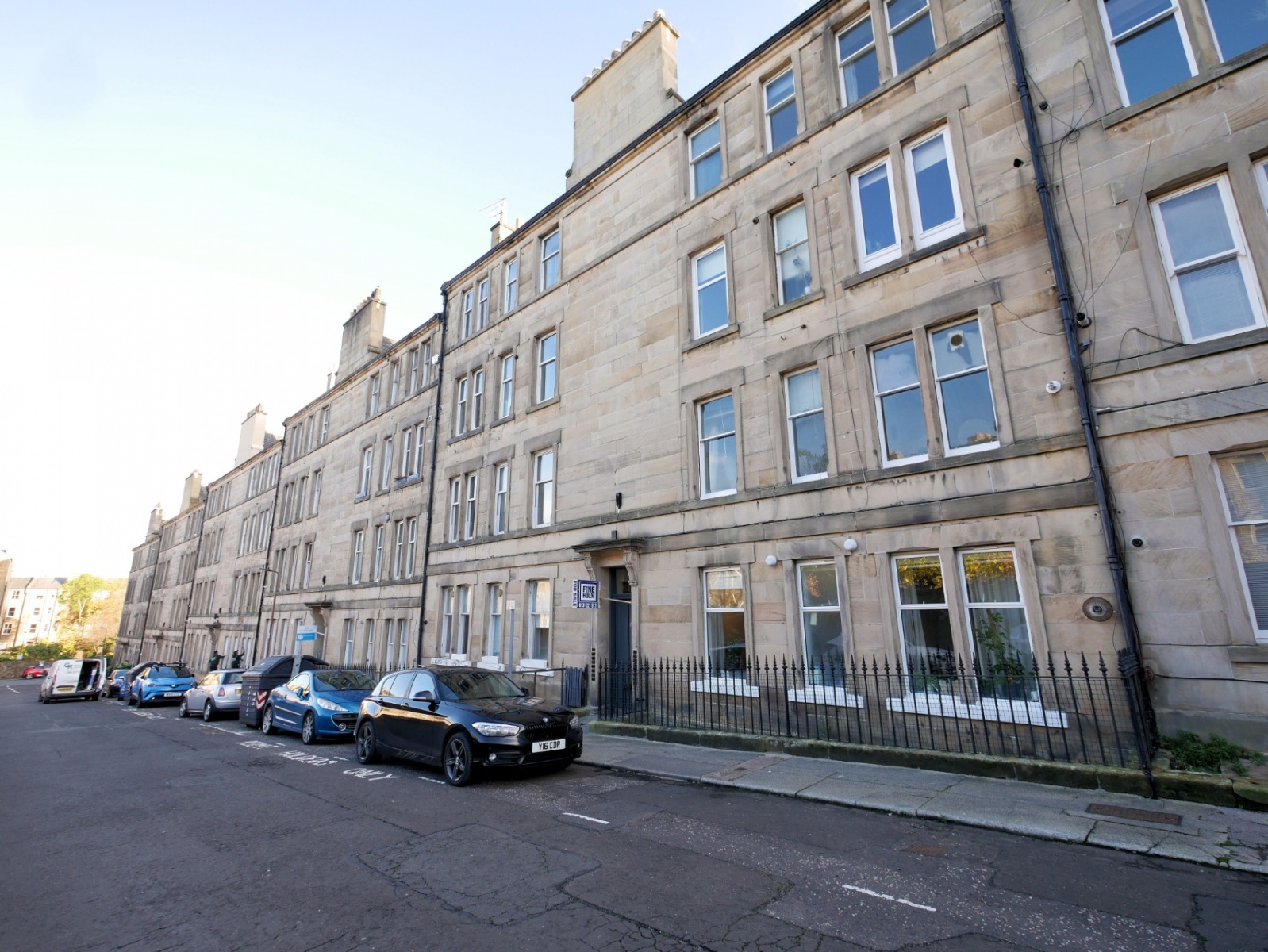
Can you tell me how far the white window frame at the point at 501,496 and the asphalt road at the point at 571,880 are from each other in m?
11.3

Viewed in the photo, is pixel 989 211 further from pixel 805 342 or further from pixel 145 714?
pixel 145 714

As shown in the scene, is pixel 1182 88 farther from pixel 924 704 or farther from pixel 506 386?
pixel 506 386

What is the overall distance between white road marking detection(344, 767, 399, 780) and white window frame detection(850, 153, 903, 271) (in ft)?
39.8

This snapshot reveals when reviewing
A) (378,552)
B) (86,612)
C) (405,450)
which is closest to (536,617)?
(378,552)

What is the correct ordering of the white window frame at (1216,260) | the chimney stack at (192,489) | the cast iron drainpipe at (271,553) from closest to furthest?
the white window frame at (1216,260) < the cast iron drainpipe at (271,553) < the chimney stack at (192,489)

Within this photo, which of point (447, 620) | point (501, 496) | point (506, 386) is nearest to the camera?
point (501, 496)

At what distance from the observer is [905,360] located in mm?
10992

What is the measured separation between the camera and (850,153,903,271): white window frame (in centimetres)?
1138

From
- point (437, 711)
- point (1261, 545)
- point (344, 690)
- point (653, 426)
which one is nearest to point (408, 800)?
point (437, 711)

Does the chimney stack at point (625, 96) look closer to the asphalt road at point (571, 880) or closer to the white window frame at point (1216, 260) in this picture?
the white window frame at point (1216, 260)

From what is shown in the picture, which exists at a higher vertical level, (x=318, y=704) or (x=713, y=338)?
(x=713, y=338)

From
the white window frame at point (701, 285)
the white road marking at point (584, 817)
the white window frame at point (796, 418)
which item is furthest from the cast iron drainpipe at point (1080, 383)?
the white road marking at point (584, 817)

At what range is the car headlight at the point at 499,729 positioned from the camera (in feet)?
29.3

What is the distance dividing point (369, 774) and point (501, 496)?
1080 centimetres
